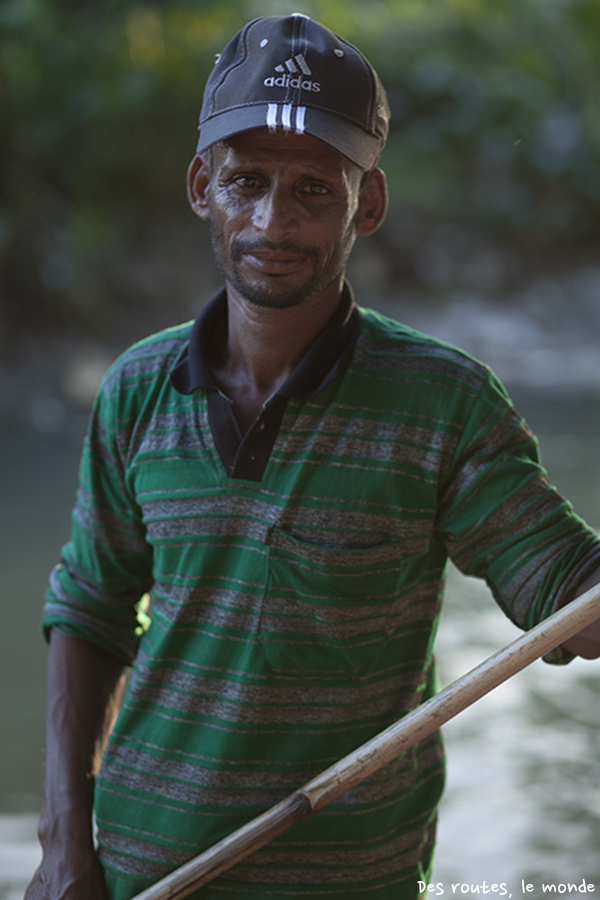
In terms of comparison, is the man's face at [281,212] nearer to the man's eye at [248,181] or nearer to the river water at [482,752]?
the man's eye at [248,181]

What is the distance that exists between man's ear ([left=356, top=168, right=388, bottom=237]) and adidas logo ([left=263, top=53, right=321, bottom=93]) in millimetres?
152

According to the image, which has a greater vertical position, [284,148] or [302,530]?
[284,148]

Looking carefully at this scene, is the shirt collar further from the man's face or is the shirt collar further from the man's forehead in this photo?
the man's forehead

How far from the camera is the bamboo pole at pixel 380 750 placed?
3.37 feet

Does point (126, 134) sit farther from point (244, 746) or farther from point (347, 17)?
point (244, 746)

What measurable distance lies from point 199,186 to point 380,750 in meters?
0.72

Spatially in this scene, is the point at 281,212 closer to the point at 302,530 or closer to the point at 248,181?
the point at 248,181

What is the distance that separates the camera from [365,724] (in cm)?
116

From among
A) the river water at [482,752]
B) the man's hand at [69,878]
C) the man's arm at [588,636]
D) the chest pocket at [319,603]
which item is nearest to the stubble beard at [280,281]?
the chest pocket at [319,603]

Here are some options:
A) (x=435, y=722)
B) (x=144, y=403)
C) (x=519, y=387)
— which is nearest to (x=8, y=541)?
(x=144, y=403)

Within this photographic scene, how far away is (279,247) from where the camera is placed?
1.13 meters

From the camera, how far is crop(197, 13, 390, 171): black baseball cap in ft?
3.60

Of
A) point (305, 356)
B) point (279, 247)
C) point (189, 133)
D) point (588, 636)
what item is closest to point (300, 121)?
point (279, 247)

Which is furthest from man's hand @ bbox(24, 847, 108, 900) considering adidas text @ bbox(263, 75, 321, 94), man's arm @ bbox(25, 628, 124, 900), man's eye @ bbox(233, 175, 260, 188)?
adidas text @ bbox(263, 75, 321, 94)
